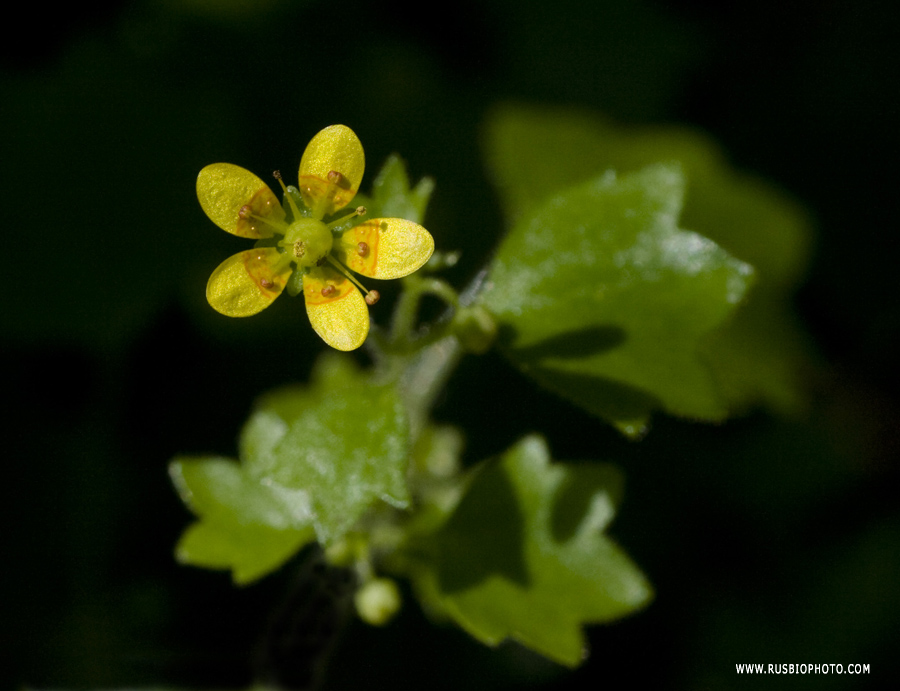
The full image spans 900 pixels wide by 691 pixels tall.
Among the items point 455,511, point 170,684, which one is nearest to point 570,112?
point 455,511

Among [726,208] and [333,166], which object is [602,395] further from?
[726,208]

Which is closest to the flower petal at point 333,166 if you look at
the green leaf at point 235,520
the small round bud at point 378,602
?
the green leaf at point 235,520

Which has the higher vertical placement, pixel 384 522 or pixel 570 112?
pixel 570 112

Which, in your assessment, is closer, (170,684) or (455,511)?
(455,511)

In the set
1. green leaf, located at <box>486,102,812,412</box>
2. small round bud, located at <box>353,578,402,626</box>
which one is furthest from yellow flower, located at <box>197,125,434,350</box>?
green leaf, located at <box>486,102,812,412</box>

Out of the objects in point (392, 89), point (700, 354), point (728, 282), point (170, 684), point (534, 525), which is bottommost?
point (170, 684)

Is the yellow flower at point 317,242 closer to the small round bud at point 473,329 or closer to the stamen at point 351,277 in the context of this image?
the stamen at point 351,277

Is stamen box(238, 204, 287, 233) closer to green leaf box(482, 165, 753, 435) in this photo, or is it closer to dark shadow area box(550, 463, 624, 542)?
green leaf box(482, 165, 753, 435)

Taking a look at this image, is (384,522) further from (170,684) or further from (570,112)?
(570,112)
